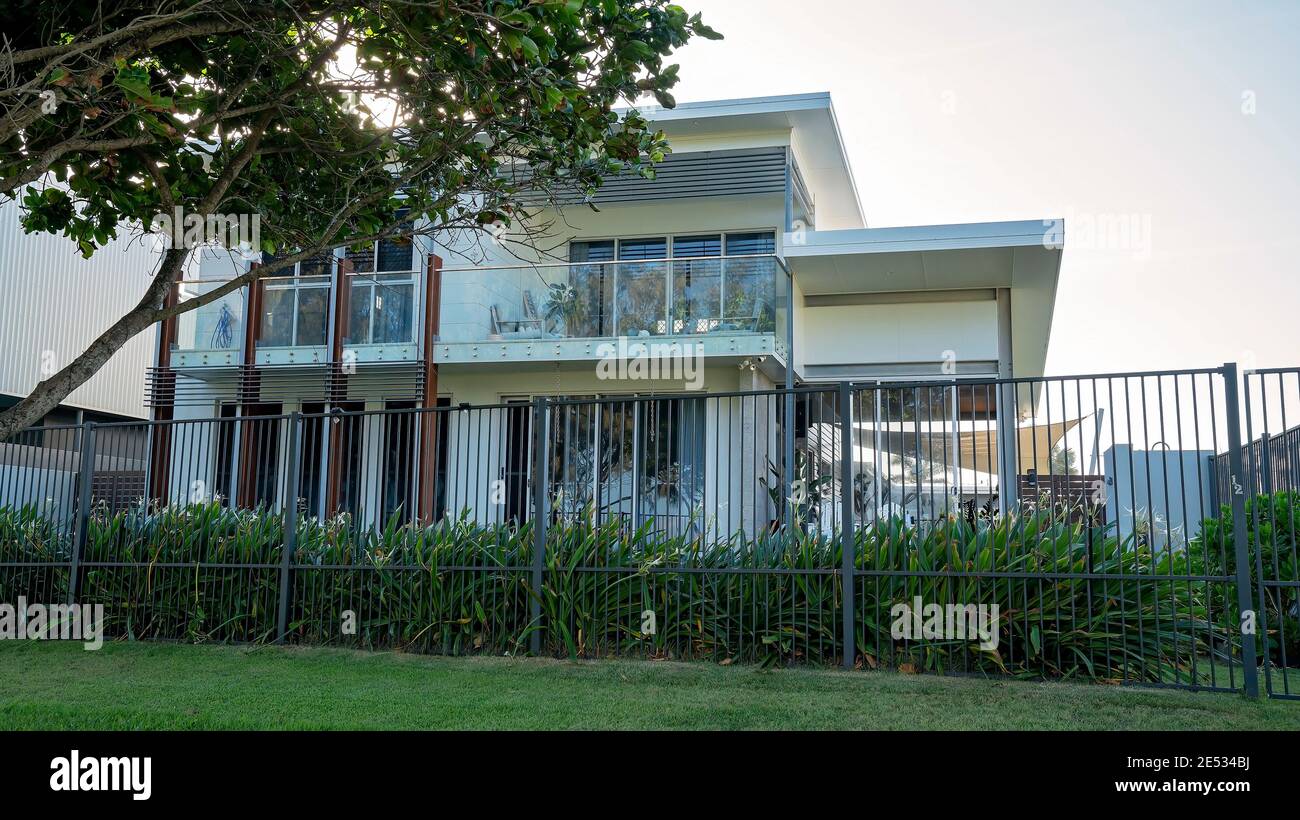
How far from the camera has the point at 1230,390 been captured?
6762mm

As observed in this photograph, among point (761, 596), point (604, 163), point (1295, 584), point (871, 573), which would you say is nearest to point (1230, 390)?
point (1295, 584)

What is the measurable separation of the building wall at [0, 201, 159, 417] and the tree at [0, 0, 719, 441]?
16.1m

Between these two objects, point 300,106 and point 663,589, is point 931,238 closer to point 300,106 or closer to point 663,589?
point 663,589

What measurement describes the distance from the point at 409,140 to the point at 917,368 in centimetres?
973

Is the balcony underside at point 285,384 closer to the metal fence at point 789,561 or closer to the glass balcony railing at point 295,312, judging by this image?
the glass balcony railing at point 295,312

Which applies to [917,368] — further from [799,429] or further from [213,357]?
[213,357]

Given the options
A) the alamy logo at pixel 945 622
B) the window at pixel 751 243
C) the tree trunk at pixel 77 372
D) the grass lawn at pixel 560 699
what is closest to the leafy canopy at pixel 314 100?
the tree trunk at pixel 77 372

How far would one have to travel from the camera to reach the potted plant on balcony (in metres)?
14.8

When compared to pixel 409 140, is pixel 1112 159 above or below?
above

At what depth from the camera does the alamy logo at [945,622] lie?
24.0ft

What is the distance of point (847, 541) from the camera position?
25.3 feet
